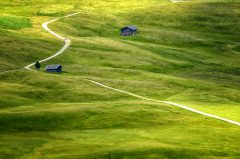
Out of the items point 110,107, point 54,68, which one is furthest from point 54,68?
point 110,107

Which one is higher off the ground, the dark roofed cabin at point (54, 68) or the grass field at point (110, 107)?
the dark roofed cabin at point (54, 68)

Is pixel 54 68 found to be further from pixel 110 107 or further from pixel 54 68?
pixel 110 107

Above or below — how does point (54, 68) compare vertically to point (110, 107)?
above

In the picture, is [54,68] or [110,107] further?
[54,68]

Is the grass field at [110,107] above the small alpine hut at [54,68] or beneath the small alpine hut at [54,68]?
beneath

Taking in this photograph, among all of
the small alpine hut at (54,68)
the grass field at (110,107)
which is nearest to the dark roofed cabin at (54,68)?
the small alpine hut at (54,68)

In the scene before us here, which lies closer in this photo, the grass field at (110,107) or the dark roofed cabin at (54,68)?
the grass field at (110,107)

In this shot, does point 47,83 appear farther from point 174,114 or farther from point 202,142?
point 202,142

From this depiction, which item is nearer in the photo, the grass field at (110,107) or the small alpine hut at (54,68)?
the grass field at (110,107)

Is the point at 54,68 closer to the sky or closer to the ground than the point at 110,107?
closer to the sky

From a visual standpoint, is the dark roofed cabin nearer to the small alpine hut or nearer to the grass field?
the small alpine hut

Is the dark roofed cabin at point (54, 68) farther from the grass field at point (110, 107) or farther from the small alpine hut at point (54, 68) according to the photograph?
the grass field at point (110, 107)

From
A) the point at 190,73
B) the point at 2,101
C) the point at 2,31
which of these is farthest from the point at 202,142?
the point at 2,31
